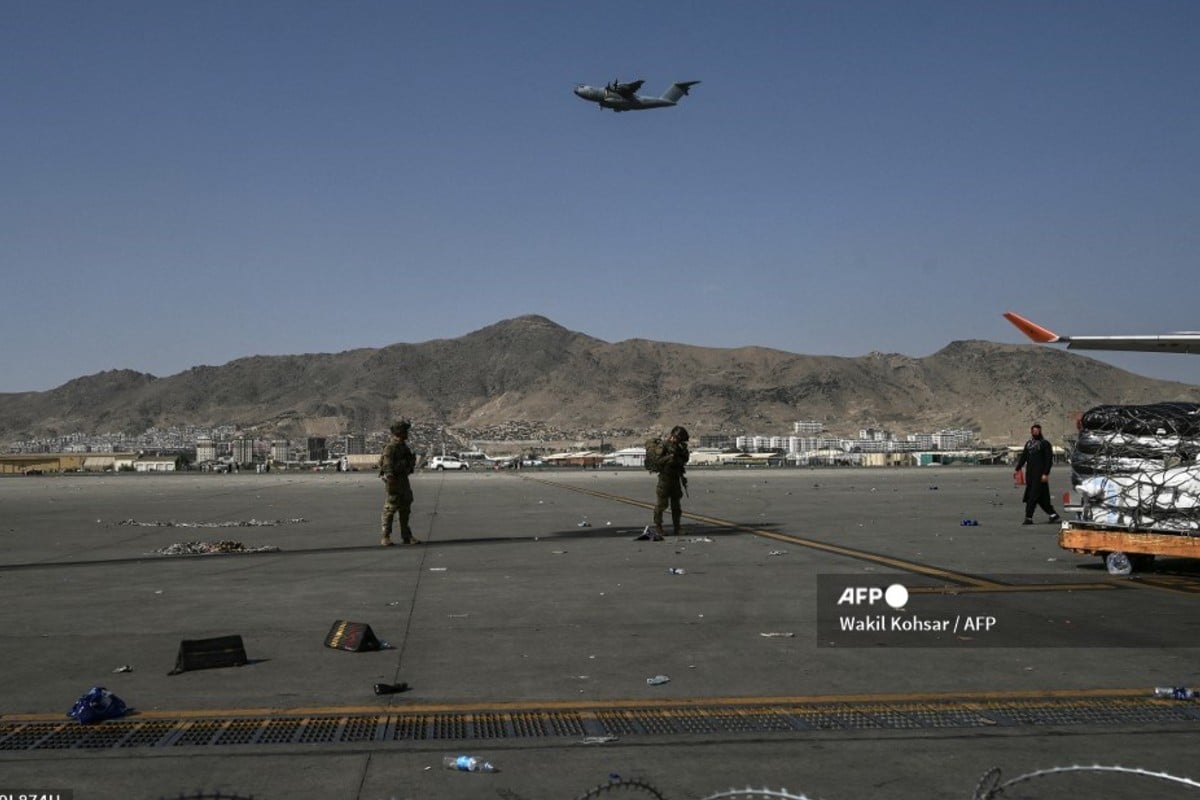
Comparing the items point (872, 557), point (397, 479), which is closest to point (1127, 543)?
point (872, 557)

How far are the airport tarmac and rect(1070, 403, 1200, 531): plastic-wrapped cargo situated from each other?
1.03 meters

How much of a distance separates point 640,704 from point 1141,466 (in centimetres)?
931

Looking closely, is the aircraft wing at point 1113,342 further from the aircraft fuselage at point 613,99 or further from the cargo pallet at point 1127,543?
the aircraft fuselage at point 613,99

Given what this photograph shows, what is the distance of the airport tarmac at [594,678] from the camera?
543cm

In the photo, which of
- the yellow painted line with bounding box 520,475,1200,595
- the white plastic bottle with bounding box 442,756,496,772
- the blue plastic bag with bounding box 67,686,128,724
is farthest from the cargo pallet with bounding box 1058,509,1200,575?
the blue plastic bag with bounding box 67,686,128,724

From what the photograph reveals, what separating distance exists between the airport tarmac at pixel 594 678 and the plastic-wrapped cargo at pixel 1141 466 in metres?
1.03

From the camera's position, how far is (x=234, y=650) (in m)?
8.16

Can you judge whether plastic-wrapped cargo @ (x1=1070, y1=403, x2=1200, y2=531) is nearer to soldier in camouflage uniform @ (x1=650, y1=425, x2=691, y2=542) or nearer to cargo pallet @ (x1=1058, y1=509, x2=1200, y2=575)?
cargo pallet @ (x1=1058, y1=509, x2=1200, y2=575)

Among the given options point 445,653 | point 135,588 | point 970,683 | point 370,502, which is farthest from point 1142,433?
point 370,502

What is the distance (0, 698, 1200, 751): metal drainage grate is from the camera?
6109mm

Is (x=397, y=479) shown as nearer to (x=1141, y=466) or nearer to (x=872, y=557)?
(x=872, y=557)

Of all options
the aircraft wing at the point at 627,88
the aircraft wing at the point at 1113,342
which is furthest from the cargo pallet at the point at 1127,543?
the aircraft wing at the point at 627,88

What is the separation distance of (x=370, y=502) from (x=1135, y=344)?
23.3m

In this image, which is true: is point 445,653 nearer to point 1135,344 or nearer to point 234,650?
point 234,650
